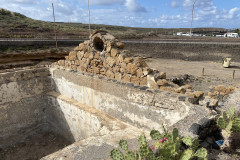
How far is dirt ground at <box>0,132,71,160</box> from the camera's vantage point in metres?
6.16

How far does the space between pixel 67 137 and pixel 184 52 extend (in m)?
24.3

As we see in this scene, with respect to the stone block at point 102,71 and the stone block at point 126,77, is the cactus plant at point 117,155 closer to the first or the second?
the stone block at point 126,77

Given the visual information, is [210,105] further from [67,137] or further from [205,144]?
[67,137]

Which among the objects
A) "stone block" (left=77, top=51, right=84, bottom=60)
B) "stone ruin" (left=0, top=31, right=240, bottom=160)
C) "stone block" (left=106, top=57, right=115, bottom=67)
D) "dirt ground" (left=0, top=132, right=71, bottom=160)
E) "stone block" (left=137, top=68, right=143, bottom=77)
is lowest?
"dirt ground" (left=0, top=132, right=71, bottom=160)

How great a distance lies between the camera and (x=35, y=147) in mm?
6523

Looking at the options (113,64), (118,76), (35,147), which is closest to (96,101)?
(118,76)

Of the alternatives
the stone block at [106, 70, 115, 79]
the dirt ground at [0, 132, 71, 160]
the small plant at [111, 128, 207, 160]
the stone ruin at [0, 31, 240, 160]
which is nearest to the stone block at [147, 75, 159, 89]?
the stone ruin at [0, 31, 240, 160]

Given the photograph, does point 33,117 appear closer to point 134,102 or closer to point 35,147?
point 35,147

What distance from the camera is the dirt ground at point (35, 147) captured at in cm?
616

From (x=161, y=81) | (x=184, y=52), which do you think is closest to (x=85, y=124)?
(x=161, y=81)

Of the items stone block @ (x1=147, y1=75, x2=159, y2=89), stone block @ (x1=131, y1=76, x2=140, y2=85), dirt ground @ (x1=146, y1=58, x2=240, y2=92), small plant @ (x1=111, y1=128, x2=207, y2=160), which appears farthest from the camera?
dirt ground @ (x1=146, y1=58, x2=240, y2=92)

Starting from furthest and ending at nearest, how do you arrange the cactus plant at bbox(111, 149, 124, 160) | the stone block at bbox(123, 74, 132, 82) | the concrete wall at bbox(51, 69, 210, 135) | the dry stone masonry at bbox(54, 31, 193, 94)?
the stone block at bbox(123, 74, 132, 82)
the dry stone masonry at bbox(54, 31, 193, 94)
the concrete wall at bbox(51, 69, 210, 135)
the cactus plant at bbox(111, 149, 124, 160)

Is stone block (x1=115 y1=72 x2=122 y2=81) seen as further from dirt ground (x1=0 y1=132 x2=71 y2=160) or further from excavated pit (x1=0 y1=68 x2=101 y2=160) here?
dirt ground (x1=0 y1=132 x2=71 y2=160)

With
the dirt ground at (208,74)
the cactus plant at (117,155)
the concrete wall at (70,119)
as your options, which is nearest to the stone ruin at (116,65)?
the concrete wall at (70,119)
